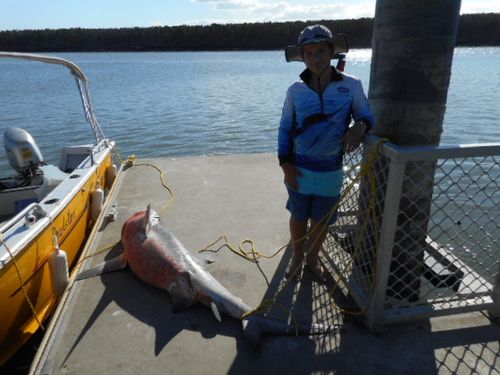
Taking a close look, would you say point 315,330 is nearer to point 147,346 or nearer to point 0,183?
point 147,346

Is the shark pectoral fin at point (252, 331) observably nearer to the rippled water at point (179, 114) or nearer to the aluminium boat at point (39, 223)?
the aluminium boat at point (39, 223)

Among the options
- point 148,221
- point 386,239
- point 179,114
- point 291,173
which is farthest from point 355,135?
point 179,114

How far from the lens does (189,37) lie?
8194cm

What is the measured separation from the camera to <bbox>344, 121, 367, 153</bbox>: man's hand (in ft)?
9.84

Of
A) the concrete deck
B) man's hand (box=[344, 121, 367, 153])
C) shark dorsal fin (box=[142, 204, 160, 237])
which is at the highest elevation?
man's hand (box=[344, 121, 367, 153])

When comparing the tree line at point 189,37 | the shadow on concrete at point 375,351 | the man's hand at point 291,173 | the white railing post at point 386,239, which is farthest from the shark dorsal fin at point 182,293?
the tree line at point 189,37

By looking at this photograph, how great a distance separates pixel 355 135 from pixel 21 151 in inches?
183

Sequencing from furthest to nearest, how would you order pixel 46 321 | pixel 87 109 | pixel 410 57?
pixel 87 109 < pixel 46 321 < pixel 410 57

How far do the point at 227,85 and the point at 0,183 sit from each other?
23560 millimetres

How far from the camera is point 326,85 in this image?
10.4 feet

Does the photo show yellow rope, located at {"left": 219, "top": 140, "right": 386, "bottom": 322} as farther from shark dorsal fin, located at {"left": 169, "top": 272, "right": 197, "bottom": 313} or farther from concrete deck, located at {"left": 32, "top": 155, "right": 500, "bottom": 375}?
shark dorsal fin, located at {"left": 169, "top": 272, "right": 197, "bottom": 313}

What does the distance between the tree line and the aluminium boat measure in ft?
255

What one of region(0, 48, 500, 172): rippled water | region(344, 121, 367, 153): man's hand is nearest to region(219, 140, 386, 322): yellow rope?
region(344, 121, 367, 153): man's hand

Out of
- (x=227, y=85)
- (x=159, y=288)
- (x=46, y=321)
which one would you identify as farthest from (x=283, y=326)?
(x=227, y=85)
